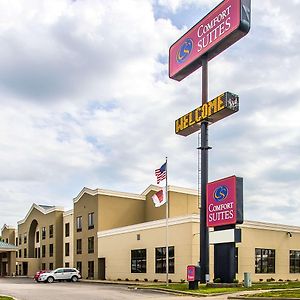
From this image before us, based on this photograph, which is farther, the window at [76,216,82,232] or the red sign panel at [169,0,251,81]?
the window at [76,216,82,232]

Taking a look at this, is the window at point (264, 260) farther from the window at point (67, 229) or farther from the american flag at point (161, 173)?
the window at point (67, 229)

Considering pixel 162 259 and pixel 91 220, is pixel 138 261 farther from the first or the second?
pixel 91 220

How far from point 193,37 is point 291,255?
2313 centimetres

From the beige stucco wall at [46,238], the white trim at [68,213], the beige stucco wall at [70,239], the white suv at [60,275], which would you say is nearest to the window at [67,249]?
the beige stucco wall at [70,239]

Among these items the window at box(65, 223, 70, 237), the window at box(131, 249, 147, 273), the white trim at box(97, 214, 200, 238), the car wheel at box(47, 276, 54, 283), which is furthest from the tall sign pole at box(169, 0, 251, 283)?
the window at box(65, 223, 70, 237)

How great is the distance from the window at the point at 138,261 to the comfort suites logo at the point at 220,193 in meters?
17.0

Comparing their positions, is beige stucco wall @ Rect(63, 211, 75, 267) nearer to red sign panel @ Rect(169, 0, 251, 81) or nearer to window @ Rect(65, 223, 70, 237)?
window @ Rect(65, 223, 70, 237)

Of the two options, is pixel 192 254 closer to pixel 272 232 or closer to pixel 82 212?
pixel 272 232

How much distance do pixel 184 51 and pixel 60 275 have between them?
2554cm

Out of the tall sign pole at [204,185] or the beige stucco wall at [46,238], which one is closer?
the tall sign pole at [204,185]

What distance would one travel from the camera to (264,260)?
46438 mm

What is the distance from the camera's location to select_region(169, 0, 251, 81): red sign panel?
114 ft

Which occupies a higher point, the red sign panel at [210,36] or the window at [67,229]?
the red sign panel at [210,36]

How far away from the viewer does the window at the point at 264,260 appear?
150 ft
